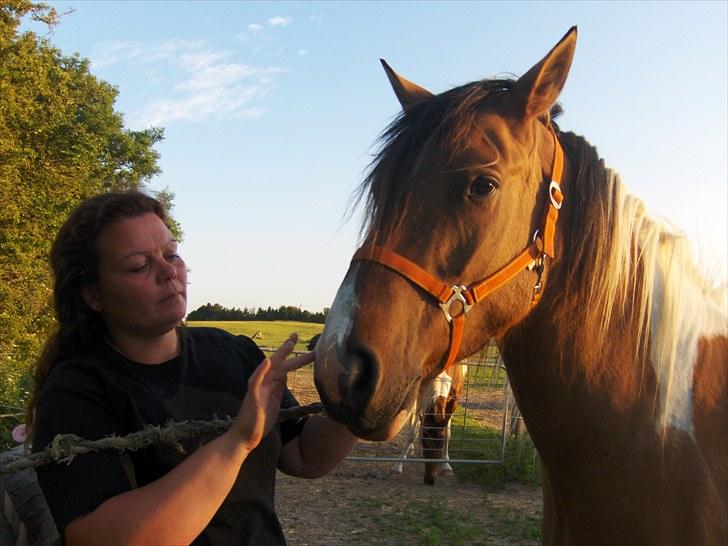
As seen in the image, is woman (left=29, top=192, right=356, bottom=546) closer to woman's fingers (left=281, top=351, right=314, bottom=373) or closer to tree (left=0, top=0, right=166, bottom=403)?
woman's fingers (left=281, top=351, right=314, bottom=373)

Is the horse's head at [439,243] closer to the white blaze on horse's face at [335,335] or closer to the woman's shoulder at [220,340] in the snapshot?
the white blaze on horse's face at [335,335]

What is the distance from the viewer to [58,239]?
5.76ft

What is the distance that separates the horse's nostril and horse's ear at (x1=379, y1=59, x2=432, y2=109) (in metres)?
1.16

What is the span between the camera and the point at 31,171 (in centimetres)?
1373

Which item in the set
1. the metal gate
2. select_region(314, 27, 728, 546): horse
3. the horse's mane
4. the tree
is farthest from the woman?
the tree

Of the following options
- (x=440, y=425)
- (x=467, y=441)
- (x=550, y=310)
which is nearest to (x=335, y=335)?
(x=550, y=310)

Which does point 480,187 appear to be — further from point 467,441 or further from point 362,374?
point 467,441

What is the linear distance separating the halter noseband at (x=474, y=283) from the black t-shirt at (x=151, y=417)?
617mm

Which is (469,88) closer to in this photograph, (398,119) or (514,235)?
(398,119)

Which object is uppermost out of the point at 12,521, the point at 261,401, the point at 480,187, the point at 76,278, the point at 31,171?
the point at 31,171

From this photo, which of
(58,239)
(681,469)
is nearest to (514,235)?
(681,469)

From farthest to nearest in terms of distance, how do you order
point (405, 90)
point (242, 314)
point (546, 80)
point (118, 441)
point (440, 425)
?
point (242, 314), point (440, 425), point (405, 90), point (546, 80), point (118, 441)

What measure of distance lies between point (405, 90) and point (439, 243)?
0.86 metres

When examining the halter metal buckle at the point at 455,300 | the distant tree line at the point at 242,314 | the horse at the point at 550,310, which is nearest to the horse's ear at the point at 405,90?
the horse at the point at 550,310
